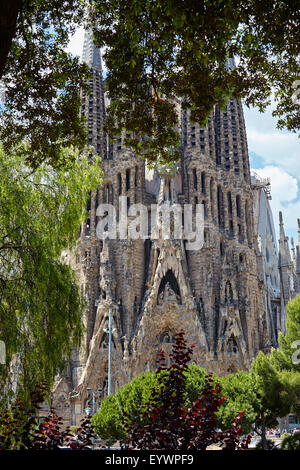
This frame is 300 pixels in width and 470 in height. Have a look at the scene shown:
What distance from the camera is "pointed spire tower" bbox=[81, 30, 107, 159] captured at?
3941 cm

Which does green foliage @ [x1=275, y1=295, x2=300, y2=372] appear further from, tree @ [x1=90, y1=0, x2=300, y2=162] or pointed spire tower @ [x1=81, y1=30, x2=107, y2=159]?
pointed spire tower @ [x1=81, y1=30, x2=107, y2=159]

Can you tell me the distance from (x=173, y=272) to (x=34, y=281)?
2573cm

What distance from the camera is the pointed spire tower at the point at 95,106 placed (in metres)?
39.4

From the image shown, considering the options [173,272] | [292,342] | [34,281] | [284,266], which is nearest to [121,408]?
[292,342]

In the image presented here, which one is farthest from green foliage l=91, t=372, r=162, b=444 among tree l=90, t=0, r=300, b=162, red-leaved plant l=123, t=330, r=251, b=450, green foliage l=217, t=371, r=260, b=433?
tree l=90, t=0, r=300, b=162

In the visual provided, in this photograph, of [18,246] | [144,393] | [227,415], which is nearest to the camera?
[18,246]

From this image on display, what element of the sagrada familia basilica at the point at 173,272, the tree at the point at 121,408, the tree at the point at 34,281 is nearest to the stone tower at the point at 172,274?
the sagrada familia basilica at the point at 173,272

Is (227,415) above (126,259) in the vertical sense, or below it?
below

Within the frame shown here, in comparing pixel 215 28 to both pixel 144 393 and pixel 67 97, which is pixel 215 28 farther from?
pixel 144 393

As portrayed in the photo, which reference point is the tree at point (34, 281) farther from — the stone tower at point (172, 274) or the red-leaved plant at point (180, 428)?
the stone tower at point (172, 274)

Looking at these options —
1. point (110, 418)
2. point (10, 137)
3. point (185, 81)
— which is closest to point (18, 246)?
point (10, 137)

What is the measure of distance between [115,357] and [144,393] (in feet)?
52.7

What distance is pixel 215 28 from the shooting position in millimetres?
6941

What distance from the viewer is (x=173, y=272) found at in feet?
118
